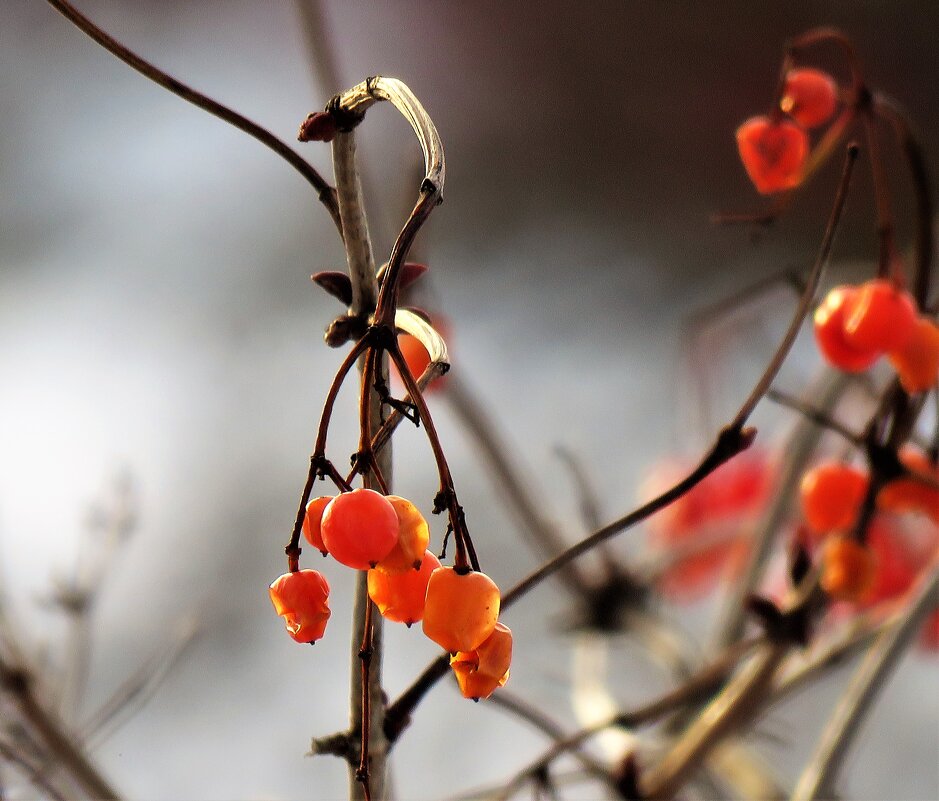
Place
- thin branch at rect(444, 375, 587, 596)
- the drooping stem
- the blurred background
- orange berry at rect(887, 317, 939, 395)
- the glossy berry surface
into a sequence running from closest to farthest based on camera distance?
the drooping stem
orange berry at rect(887, 317, 939, 395)
thin branch at rect(444, 375, 587, 596)
the glossy berry surface
the blurred background

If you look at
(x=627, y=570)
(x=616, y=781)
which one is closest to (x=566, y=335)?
(x=627, y=570)

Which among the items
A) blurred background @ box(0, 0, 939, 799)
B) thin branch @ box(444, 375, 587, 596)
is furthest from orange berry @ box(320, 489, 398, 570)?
blurred background @ box(0, 0, 939, 799)

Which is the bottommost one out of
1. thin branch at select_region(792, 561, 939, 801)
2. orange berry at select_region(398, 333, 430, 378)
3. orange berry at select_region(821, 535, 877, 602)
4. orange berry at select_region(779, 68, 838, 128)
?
thin branch at select_region(792, 561, 939, 801)

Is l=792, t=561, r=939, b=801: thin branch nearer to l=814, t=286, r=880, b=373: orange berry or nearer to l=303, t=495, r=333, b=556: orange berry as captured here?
l=814, t=286, r=880, b=373: orange berry

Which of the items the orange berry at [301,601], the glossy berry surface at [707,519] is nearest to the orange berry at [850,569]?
the orange berry at [301,601]

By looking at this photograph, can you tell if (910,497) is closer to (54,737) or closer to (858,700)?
(858,700)

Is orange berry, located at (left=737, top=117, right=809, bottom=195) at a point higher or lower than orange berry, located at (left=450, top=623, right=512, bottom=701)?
higher

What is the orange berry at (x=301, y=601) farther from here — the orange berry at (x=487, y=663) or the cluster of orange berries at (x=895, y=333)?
the cluster of orange berries at (x=895, y=333)

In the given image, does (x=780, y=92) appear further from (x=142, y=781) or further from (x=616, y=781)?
(x=142, y=781)
